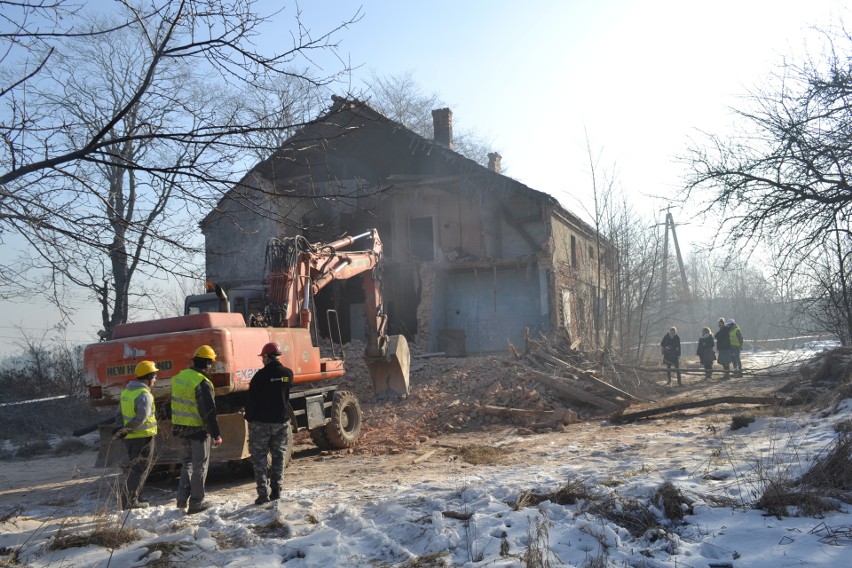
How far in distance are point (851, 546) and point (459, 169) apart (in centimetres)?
2015

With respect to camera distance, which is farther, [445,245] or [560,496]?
[445,245]

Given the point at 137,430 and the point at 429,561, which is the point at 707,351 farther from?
the point at 137,430

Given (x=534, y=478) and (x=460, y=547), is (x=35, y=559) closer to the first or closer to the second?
(x=460, y=547)

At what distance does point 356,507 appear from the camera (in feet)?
22.4

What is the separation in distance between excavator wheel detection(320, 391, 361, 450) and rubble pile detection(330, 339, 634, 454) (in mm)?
290

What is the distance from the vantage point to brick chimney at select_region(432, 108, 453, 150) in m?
27.8

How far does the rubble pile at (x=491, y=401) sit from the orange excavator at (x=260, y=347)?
27.0 inches

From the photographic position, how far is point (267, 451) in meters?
7.59

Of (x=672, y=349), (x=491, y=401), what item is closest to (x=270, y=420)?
(x=491, y=401)

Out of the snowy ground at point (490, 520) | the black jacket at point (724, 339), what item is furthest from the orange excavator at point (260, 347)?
the black jacket at point (724, 339)

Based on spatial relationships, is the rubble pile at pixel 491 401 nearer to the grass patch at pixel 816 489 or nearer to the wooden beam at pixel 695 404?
the wooden beam at pixel 695 404

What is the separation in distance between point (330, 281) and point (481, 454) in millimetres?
4733

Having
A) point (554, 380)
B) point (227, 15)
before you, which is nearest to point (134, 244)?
point (227, 15)

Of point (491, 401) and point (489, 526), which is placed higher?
point (491, 401)
